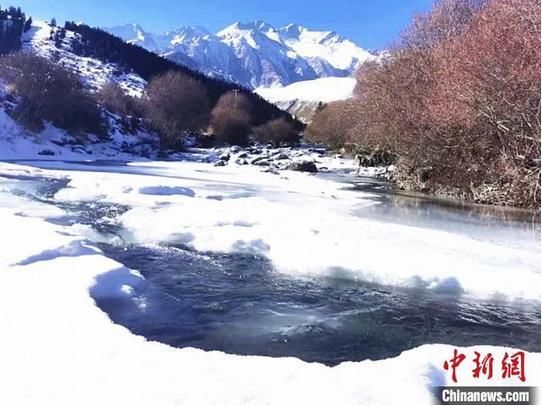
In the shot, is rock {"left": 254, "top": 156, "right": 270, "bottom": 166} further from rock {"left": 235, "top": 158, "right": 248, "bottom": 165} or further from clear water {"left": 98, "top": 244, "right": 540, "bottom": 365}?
clear water {"left": 98, "top": 244, "right": 540, "bottom": 365}

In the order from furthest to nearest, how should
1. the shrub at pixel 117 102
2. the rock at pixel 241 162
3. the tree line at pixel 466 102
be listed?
the shrub at pixel 117 102
the rock at pixel 241 162
the tree line at pixel 466 102

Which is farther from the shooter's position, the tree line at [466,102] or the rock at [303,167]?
the rock at [303,167]

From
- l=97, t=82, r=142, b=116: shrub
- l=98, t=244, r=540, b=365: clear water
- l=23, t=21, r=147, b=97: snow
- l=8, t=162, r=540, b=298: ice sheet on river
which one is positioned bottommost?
l=98, t=244, r=540, b=365: clear water

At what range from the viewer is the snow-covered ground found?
14.2 feet

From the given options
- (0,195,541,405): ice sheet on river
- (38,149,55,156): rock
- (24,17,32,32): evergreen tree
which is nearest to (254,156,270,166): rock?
(38,149,55,156): rock

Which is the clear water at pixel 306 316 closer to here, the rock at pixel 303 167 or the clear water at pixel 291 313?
the clear water at pixel 291 313

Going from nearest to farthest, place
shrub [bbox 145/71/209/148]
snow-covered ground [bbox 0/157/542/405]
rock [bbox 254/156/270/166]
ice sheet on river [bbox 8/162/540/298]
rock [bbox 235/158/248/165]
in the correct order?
snow-covered ground [bbox 0/157/542/405] → ice sheet on river [bbox 8/162/540/298] → rock [bbox 254/156/270/166] → rock [bbox 235/158/248/165] → shrub [bbox 145/71/209/148]

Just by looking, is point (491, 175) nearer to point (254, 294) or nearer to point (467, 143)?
point (467, 143)

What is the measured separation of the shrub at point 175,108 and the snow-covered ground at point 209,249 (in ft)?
190

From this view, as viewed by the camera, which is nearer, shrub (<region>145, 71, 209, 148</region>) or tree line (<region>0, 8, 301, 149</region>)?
tree line (<region>0, 8, 301, 149</region>)

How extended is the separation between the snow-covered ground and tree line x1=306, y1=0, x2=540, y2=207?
7.41 m

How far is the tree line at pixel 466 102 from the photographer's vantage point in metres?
18.0

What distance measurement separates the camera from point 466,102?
20656mm

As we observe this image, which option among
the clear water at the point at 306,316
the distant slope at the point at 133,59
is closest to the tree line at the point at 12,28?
the distant slope at the point at 133,59
